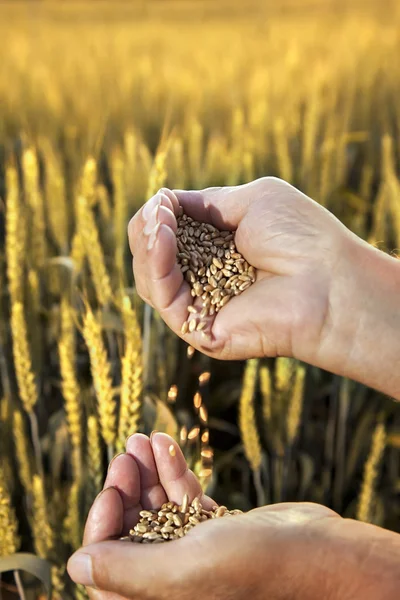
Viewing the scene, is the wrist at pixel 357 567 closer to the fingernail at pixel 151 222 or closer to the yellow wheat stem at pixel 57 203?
the fingernail at pixel 151 222

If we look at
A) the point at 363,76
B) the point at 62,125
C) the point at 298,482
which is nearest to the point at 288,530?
the point at 298,482

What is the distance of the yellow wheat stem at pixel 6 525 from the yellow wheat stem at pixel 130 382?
160 mm

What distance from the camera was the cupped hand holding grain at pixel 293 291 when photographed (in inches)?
40.3

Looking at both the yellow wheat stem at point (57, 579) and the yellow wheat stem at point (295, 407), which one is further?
the yellow wheat stem at point (295, 407)

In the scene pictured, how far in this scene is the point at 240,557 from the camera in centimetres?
80

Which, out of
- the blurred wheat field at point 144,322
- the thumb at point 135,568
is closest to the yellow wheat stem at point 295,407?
the blurred wheat field at point 144,322

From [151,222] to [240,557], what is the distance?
43 cm

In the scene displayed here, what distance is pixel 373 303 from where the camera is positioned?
1029 mm

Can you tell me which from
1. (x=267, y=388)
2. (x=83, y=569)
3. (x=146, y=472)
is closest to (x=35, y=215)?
(x=267, y=388)

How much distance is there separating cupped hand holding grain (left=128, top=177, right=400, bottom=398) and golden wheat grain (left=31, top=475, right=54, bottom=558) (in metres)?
0.28

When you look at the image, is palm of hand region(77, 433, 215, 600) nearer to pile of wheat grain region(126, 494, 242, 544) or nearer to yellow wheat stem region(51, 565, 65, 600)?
pile of wheat grain region(126, 494, 242, 544)

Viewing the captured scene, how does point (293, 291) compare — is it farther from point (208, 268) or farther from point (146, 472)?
point (146, 472)

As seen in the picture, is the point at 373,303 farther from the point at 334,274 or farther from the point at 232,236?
the point at 232,236

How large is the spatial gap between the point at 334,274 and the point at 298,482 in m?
0.66
